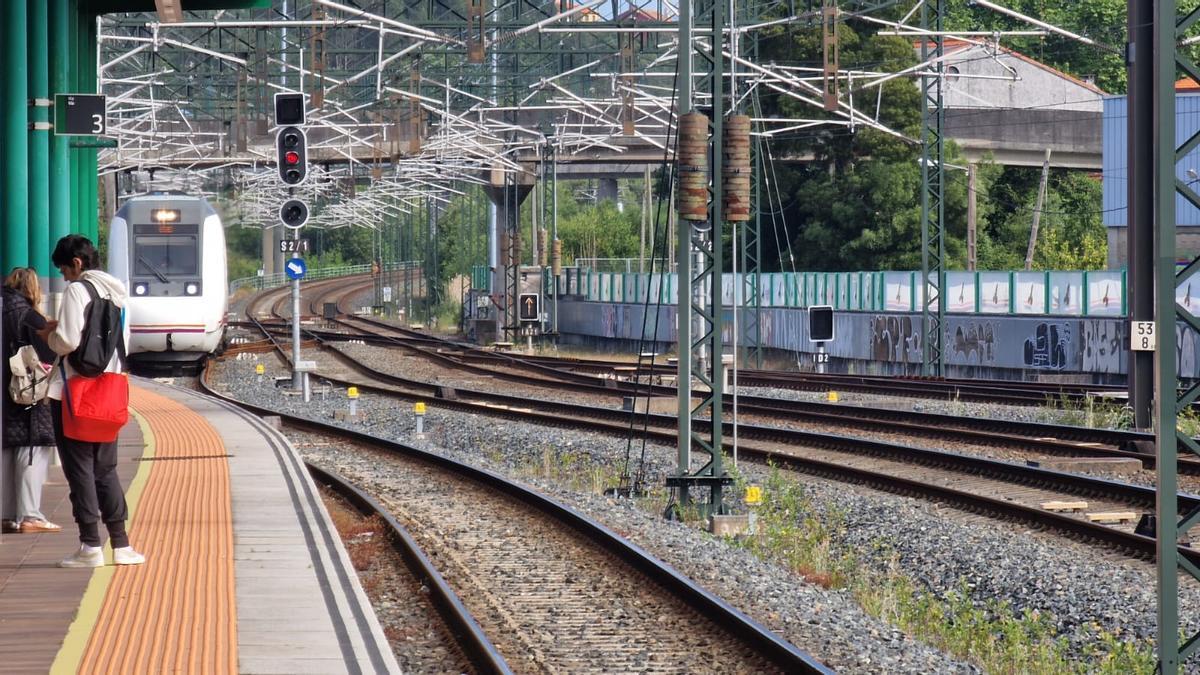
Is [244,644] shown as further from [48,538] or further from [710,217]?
[710,217]

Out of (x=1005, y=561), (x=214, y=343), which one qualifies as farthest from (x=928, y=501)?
(x=214, y=343)

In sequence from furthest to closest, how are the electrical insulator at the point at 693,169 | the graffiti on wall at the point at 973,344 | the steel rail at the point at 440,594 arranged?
1. the graffiti on wall at the point at 973,344
2. the electrical insulator at the point at 693,169
3. the steel rail at the point at 440,594

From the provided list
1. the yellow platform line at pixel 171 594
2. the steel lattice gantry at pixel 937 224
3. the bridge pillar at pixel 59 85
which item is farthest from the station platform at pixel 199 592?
the steel lattice gantry at pixel 937 224

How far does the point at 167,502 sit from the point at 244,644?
228 inches

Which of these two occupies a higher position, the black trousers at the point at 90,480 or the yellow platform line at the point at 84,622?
the black trousers at the point at 90,480

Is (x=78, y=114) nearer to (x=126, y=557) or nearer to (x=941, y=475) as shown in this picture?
(x=126, y=557)

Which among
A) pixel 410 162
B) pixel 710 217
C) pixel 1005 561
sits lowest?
pixel 1005 561

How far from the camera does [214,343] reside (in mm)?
34562

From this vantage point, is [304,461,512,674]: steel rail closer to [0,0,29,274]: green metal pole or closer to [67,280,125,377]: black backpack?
[67,280,125,377]: black backpack

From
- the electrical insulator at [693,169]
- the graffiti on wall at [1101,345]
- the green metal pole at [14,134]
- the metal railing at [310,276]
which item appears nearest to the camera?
the green metal pole at [14,134]

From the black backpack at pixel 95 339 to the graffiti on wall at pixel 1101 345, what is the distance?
26.8 m

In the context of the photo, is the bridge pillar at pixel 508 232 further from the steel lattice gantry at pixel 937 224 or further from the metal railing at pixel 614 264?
the steel lattice gantry at pixel 937 224

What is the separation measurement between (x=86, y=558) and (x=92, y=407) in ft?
4.21

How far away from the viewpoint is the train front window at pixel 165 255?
1278 inches
